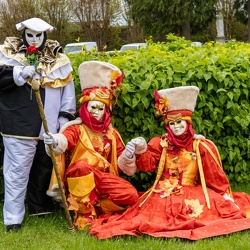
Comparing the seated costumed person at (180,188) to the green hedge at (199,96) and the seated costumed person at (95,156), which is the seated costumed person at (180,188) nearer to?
the seated costumed person at (95,156)

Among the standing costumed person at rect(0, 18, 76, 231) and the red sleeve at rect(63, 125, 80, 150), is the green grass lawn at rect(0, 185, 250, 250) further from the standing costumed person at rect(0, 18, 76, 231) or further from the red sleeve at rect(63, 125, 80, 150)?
the red sleeve at rect(63, 125, 80, 150)

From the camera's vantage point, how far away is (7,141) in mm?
4457

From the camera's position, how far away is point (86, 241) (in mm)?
4082

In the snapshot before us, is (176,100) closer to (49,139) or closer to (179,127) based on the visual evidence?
(179,127)

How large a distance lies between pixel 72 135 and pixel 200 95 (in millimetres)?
1359

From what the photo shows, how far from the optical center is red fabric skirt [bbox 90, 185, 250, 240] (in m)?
4.08

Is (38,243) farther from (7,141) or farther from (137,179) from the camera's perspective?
(137,179)

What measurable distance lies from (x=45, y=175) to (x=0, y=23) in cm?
2239

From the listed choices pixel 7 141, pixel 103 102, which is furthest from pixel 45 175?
pixel 103 102

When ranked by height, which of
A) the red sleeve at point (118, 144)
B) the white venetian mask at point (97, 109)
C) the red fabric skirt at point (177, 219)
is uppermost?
the white venetian mask at point (97, 109)

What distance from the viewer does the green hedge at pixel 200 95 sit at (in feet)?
16.2

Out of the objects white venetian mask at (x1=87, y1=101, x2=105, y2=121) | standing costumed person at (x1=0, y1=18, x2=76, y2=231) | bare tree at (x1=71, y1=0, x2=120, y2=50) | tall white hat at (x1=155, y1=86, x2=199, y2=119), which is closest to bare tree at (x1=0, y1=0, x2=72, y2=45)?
bare tree at (x1=71, y1=0, x2=120, y2=50)

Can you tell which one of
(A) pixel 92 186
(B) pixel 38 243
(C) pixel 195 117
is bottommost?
(B) pixel 38 243

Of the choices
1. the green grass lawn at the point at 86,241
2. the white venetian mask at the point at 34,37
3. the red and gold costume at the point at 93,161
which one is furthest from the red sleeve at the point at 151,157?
the white venetian mask at the point at 34,37
